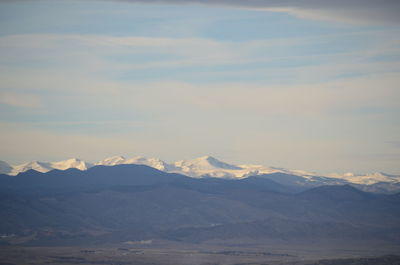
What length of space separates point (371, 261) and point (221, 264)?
44.5 m

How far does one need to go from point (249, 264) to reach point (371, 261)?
129 feet

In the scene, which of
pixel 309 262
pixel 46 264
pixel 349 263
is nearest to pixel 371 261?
pixel 349 263

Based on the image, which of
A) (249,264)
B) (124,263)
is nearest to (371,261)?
(249,264)

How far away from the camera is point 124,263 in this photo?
655ft

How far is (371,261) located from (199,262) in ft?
166

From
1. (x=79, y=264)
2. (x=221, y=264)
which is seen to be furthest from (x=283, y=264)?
(x=79, y=264)

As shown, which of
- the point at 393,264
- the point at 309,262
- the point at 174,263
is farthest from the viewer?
the point at 174,263

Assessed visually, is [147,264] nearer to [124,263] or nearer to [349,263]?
[124,263]

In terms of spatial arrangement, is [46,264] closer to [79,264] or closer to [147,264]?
[79,264]

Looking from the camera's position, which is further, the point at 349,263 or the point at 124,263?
the point at 124,263

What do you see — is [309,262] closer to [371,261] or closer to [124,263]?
[371,261]

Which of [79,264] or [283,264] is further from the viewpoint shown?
[79,264]

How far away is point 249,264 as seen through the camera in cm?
19625

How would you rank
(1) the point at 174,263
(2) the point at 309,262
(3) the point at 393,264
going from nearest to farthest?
1. (3) the point at 393,264
2. (2) the point at 309,262
3. (1) the point at 174,263
